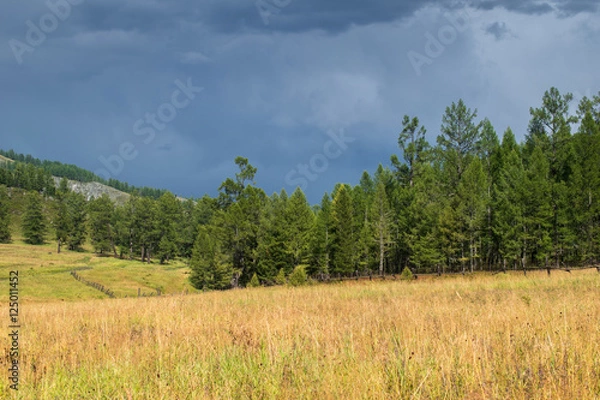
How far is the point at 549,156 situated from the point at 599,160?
7070 millimetres

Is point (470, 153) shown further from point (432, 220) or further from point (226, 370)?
point (226, 370)

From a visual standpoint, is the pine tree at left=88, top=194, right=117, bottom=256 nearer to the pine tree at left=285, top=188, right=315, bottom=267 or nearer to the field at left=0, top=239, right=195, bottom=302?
the field at left=0, top=239, right=195, bottom=302

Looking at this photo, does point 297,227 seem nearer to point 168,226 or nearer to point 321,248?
point 321,248

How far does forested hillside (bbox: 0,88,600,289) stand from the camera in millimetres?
42469

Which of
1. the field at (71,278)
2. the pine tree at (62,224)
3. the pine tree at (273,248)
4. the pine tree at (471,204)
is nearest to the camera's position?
the pine tree at (471,204)

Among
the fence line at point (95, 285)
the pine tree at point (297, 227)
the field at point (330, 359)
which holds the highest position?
the pine tree at point (297, 227)

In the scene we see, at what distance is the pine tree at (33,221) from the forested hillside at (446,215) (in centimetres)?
7492

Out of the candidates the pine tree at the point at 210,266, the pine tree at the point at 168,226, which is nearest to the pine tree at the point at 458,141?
the pine tree at the point at 210,266

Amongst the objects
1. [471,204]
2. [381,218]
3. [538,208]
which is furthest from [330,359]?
[381,218]

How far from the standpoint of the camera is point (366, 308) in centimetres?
913

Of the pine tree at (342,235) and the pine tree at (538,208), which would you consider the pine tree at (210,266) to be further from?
the pine tree at (538,208)

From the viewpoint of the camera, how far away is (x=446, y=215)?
46.5 metres

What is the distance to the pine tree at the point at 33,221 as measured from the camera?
104 m

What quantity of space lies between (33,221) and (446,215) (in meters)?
113
